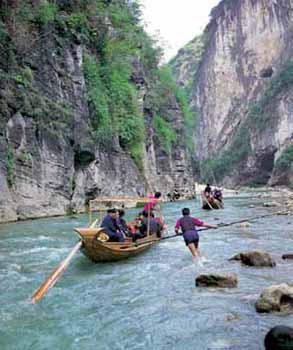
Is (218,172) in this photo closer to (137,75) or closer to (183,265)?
(137,75)

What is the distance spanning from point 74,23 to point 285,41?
5313 cm

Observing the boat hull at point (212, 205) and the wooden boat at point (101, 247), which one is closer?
the wooden boat at point (101, 247)

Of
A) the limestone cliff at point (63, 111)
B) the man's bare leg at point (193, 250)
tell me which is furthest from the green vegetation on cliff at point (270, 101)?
the man's bare leg at point (193, 250)

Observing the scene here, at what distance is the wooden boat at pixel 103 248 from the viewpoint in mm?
8641

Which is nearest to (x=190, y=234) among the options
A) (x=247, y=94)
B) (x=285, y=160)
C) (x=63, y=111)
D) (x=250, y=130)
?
(x=63, y=111)

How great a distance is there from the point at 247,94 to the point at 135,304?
7548 cm

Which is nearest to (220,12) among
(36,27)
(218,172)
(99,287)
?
(218,172)

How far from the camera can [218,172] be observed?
76.2 metres

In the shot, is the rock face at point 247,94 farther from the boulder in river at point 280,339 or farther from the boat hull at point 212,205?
the boulder in river at point 280,339

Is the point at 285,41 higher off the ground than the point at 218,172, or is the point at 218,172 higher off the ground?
the point at 285,41

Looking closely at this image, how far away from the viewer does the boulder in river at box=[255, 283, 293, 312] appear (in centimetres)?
536

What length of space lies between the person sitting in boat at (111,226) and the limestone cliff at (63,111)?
8151mm

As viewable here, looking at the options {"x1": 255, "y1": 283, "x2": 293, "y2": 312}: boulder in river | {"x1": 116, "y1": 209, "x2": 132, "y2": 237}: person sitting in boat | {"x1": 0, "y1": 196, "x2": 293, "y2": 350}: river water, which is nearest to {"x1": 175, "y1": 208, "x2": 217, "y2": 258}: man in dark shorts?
{"x1": 0, "y1": 196, "x2": 293, "y2": 350}: river water

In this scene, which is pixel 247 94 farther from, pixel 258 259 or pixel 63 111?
pixel 258 259
